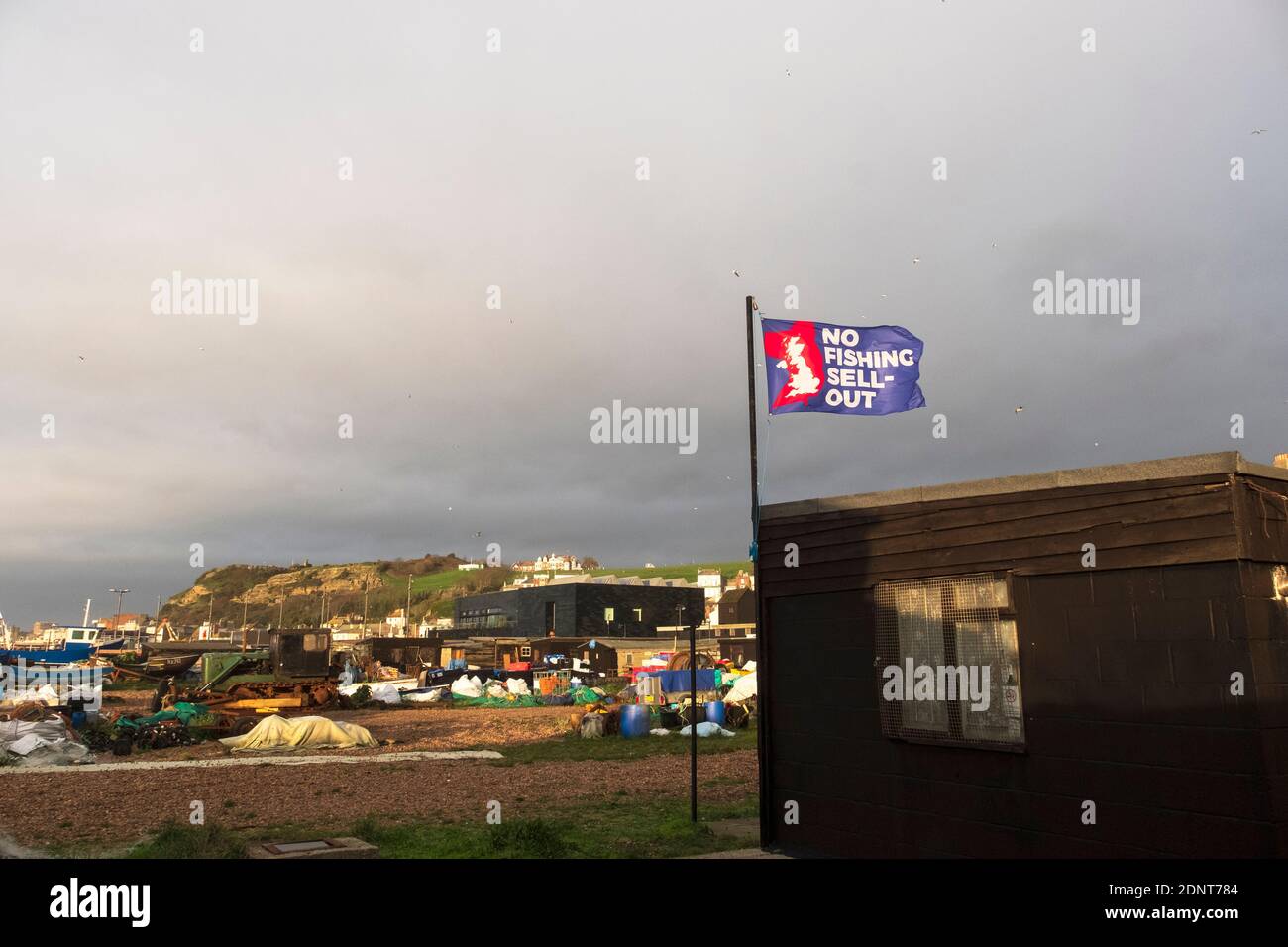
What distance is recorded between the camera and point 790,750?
10.5 metres

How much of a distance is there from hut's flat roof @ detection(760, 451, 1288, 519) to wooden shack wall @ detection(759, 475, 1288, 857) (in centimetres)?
9

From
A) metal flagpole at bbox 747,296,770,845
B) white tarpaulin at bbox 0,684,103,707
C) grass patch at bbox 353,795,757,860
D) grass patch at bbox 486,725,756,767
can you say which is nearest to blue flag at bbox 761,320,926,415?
metal flagpole at bbox 747,296,770,845

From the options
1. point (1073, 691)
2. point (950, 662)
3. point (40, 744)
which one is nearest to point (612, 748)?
point (40, 744)

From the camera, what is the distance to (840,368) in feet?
36.3

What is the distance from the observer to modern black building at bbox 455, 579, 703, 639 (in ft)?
244

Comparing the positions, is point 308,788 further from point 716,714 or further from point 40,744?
point 716,714

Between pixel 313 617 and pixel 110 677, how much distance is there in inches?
5520

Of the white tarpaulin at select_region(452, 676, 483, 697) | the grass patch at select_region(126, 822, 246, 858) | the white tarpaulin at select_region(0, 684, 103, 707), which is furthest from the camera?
the white tarpaulin at select_region(452, 676, 483, 697)

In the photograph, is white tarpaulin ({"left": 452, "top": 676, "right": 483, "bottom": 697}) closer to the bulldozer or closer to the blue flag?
the bulldozer

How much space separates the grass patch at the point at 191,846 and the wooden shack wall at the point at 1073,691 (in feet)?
20.4

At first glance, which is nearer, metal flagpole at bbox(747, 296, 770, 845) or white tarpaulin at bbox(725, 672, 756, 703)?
metal flagpole at bbox(747, 296, 770, 845)

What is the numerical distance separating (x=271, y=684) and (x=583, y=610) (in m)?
40.6

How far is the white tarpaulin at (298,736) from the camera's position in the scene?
23156 millimetres
